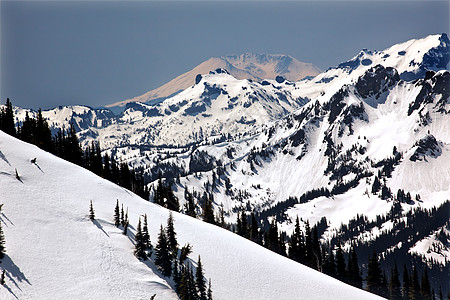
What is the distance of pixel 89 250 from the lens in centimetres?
4200

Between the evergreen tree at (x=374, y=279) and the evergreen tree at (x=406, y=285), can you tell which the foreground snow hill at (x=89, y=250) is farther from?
the evergreen tree at (x=406, y=285)

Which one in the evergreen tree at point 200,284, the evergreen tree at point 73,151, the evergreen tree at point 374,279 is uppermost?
the evergreen tree at point 73,151

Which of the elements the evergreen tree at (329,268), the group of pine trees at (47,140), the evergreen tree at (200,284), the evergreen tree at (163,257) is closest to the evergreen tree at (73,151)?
the group of pine trees at (47,140)

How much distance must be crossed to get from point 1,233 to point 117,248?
13106mm

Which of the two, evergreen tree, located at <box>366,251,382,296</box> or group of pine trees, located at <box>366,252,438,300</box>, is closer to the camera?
evergreen tree, located at <box>366,251,382,296</box>

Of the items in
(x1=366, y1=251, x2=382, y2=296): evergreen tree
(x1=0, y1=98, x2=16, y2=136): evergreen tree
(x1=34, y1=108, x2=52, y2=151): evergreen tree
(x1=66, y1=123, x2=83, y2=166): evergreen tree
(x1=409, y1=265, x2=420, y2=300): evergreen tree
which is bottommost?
(x1=409, y1=265, x2=420, y2=300): evergreen tree

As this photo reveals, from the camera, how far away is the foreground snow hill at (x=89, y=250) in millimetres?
36406

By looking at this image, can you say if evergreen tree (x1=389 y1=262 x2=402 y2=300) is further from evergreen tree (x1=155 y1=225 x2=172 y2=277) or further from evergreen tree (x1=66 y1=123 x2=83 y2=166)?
evergreen tree (x1=66 y1=123 x2=83 y2=166)

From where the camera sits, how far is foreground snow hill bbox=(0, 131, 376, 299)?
36406 mm

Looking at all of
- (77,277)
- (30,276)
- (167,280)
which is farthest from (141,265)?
(30,276)

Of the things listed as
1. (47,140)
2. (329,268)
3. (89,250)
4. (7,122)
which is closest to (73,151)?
(47,140)

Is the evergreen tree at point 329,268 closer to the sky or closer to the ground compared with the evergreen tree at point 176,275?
closer to the ground

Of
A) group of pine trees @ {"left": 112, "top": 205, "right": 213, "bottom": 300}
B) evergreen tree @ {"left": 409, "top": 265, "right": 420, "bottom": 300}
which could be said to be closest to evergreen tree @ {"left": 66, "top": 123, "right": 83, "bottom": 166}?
group of pine trees @ {"left": 112, "top": 205, "right": 213, "bottom": 300}

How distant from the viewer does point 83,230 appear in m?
45.7
